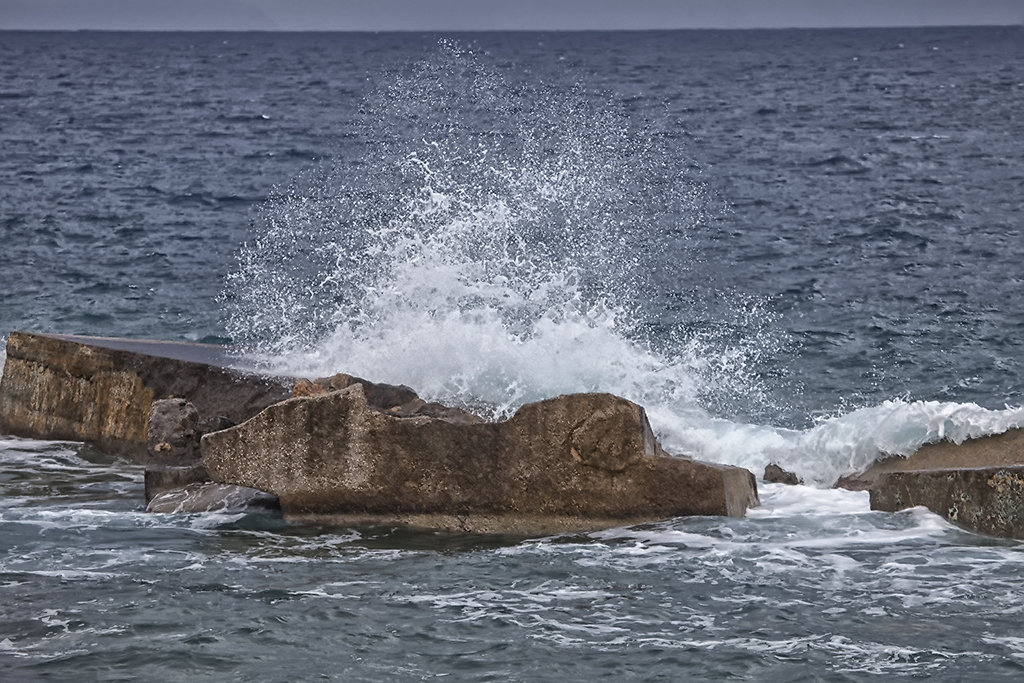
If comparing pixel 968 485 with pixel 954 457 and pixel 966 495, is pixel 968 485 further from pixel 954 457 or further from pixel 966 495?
pixel 954 457

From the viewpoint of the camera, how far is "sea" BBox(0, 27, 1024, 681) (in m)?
6.40

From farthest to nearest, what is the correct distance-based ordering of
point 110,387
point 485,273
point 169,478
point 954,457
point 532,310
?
1. point 485,273
2. point 532,310
3. point 110,387
4. point 954,457
5. point 169,478

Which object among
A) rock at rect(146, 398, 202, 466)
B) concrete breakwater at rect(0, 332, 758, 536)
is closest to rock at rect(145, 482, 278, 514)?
concrete breakwater at rect(0, 332, 758, 536)

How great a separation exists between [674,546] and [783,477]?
6.57 feet

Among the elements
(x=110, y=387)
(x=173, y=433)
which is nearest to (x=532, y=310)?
(x=110, y=387)

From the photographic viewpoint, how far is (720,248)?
20750 mm

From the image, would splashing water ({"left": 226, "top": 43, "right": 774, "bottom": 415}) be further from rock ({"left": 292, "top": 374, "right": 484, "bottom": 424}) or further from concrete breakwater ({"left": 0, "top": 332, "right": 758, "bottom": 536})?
concrete breakwater ({"left": 0, "top": 332, "right": 758, "bottom": 536})

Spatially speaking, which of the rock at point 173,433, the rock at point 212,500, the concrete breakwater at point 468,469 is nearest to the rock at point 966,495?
the concrete breakwater at point 468,469

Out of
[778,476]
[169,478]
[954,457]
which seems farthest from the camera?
[778,476]

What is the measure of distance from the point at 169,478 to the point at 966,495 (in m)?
4.69

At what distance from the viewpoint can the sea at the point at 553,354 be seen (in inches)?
252

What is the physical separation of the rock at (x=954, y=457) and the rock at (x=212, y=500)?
3721 mm

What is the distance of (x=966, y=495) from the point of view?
7945 millimetres

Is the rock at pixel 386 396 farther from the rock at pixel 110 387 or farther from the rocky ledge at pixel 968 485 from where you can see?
the rocky ledge at pixel 968 485
